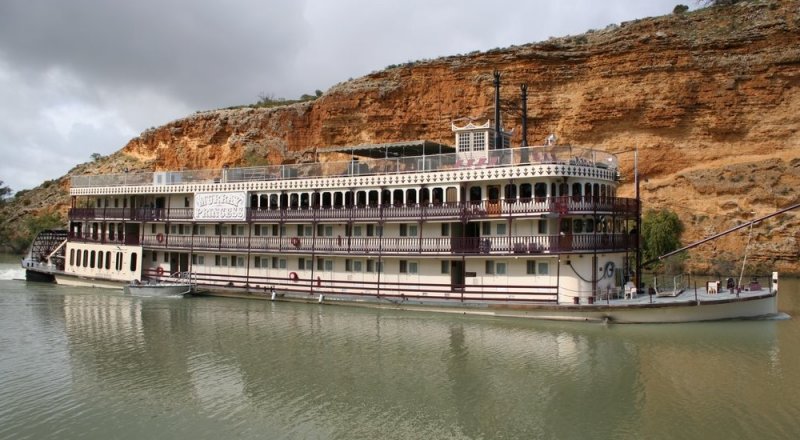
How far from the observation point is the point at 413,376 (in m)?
17.2

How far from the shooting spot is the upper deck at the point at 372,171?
24.6m

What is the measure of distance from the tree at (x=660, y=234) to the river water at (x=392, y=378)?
849 inches

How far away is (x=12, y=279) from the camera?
132 ft

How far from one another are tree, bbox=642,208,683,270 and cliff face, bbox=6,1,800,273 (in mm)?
1233

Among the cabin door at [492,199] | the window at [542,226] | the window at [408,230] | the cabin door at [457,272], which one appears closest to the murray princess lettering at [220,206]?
the window at [408,230]

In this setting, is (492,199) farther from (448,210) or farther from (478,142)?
Result: (478,142)

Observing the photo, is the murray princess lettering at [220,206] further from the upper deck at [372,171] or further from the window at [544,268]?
the window at [544,268]

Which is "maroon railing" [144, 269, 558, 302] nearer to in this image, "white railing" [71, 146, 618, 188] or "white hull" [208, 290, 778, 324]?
"white hull" [208, 290, 778, 324]

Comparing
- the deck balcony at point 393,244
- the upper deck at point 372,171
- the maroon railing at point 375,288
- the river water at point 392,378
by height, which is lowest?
the river water at point 392,378

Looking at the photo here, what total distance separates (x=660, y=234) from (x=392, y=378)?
3474 centimetres

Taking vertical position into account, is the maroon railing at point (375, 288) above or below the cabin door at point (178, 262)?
below

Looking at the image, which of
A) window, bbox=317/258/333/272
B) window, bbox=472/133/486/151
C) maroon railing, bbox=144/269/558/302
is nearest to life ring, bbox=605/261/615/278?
maroon railing, bbox=144/269/558/302

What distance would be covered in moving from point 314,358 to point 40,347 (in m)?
9.25

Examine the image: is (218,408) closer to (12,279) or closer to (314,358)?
(314,358)
